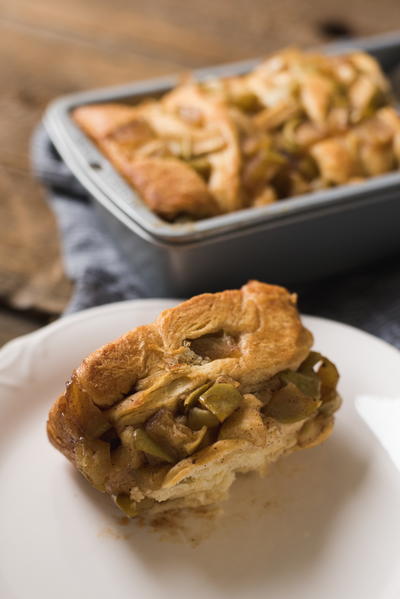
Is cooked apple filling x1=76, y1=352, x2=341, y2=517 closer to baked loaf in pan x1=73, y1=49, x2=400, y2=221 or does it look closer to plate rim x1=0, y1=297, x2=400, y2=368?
plate rim x1=0, y1=297, x2=400, y2=368

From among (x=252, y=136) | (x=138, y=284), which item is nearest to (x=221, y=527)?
(x=138, y=284)

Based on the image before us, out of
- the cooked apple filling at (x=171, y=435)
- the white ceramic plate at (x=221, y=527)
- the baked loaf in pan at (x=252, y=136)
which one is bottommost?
the white ceramic plate at (x=221, y=527)

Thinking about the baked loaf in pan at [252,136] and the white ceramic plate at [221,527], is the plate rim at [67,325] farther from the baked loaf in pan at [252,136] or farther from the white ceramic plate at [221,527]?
the baked loaf in pan at [252,136]

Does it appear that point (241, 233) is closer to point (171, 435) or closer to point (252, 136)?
point (252, 136)

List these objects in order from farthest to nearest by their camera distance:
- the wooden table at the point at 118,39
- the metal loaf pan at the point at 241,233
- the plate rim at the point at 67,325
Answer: the wooden table at the point at 118,39
the metal loaf pan at the point at 241,233
the plate rim at the point at 67,325

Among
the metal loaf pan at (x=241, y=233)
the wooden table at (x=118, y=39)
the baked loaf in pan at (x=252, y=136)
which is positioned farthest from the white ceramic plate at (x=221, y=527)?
the wooden table at (x=118, y=39)

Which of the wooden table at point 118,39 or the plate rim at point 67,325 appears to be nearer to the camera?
the plate rim at point 67,325

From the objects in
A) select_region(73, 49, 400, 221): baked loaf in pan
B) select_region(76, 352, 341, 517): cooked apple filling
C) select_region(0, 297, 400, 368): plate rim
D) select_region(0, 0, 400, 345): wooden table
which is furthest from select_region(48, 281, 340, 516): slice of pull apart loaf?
select_region(0, 0, 400, 345): wooden table
